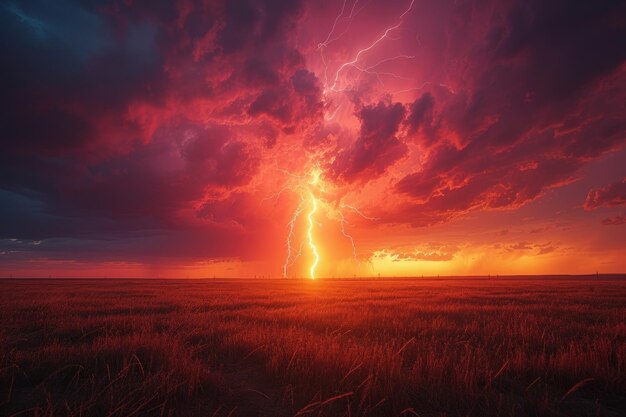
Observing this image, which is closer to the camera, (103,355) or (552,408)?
(552,408)

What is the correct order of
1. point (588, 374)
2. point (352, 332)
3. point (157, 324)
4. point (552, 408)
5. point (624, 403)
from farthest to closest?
point (157, 324) → point (352, 332) → point (588, 374) → point (624, 403) → point (552, 408)

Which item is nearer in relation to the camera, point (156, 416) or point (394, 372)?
point (156, 416)

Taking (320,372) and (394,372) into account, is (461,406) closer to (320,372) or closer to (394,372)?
(394,372)

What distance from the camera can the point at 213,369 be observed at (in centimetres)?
635

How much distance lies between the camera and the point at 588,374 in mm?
5492

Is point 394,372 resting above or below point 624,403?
above

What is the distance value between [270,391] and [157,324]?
24.9ft

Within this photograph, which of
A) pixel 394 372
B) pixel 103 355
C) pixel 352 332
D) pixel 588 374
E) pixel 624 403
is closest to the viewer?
pixel 624 403

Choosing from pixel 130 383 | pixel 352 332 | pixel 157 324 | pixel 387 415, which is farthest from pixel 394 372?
pixel 157 324

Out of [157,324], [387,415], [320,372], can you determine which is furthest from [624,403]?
[157,324]

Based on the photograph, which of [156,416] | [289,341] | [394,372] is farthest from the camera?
[289,341]

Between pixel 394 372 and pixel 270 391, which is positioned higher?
pixel 394 372

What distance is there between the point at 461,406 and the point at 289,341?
418 centimetres

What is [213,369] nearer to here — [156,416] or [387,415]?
[156,416]
